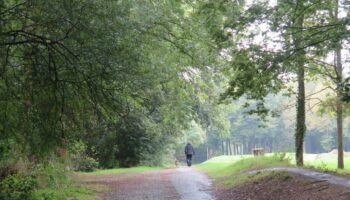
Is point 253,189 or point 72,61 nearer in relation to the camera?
point 72,61

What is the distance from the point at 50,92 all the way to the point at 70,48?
1564 mm

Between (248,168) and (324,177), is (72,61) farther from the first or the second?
(248,168)

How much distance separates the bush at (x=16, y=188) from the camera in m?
11.2

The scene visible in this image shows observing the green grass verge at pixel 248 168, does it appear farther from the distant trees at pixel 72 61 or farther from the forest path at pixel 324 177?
the distant trees at pixel 72 61

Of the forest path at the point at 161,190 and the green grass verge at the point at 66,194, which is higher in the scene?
the green grass verge at the point at 66,194

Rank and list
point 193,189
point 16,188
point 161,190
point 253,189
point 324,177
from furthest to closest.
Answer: point 193,189
point 161,190
point 253,189
point 324,177
point 16,188

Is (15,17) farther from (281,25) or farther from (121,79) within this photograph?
(281,25)

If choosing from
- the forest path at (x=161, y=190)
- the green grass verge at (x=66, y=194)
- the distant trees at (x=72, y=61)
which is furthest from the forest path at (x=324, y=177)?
the green grass verge at (x=66, y=194)

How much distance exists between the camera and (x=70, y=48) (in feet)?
29.8

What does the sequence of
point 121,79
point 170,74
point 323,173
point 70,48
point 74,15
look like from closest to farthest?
point 74,15 → point 70,48 → point 121,79 → point 323,173 → point 170,74

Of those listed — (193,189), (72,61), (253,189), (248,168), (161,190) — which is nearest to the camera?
(72,61)

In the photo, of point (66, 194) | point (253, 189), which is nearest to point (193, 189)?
point (253, 189)

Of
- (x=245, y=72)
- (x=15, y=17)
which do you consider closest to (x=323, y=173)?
(x=245, y=72)

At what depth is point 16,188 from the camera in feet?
39.3
